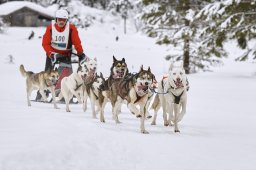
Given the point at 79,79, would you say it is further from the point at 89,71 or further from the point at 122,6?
the point at 122,6

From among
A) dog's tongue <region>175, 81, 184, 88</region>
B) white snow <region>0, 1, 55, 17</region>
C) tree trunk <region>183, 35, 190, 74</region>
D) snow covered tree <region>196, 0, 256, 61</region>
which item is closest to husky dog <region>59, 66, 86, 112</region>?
dog's tongue <region>175, 81, 184, 88</region>

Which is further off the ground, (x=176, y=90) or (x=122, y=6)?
(x=122, y=6)

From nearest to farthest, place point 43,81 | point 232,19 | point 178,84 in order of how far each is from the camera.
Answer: point 178,84, point 43,81, point 232,19

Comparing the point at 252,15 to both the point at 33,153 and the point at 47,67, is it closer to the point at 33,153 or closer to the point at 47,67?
the point at 47,67

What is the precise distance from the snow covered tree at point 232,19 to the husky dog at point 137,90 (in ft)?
36.1

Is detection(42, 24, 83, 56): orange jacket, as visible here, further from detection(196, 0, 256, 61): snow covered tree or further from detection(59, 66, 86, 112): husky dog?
detection(196, 0, 256, 61): snow covered tree

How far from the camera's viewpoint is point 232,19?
1745cm

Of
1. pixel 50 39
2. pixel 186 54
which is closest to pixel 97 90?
pixel 50 39

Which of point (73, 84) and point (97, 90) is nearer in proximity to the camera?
point (97, 90)

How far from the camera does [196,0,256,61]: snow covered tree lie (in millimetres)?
17297

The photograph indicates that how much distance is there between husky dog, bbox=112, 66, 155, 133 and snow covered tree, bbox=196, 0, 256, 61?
1100 cm

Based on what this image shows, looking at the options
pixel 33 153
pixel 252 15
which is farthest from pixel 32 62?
pixel 33 153

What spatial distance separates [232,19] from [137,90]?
39.1 feet

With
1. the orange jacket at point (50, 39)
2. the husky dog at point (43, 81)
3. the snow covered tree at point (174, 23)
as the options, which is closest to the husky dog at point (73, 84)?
the husky dog at point (43, 81)
